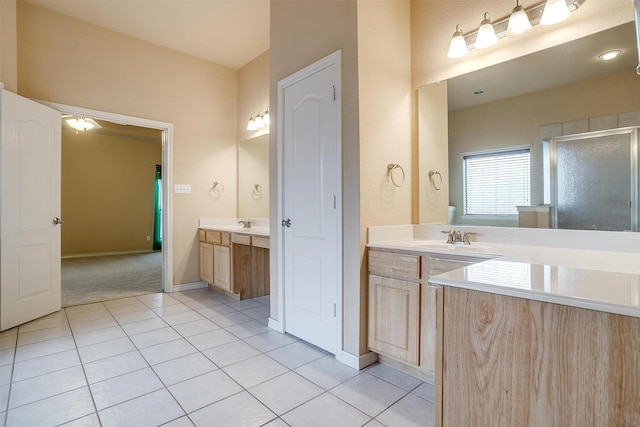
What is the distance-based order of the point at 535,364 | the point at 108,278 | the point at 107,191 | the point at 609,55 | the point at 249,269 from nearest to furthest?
the point at 535,364, the point at 609,55, the point at 249,269, the point at 108,278, the point at 107,191

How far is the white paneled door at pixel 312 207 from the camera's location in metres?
2.20

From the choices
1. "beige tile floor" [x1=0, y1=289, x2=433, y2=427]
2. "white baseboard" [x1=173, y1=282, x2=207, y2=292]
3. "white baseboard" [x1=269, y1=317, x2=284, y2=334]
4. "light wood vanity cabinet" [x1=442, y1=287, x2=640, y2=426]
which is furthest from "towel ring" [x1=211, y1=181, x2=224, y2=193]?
"light wood vanity cabinet" [x1=442, y1=287, x2=640, y2=426]

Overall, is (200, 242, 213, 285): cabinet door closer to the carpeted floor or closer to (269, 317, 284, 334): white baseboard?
the carpeted floor

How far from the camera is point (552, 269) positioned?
1128 millimetres

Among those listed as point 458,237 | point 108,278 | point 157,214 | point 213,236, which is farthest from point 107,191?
point 458,237

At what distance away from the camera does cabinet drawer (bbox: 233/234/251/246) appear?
3.25m

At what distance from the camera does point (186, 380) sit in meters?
1.89

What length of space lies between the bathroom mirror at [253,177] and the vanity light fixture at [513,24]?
2411mm

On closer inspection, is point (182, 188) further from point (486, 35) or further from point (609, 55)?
point (609, 55)

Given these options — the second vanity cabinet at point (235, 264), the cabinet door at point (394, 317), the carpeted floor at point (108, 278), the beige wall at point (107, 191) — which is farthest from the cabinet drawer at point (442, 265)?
the beige wall at point (107, 191)

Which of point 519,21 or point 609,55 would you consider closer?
point 609,55

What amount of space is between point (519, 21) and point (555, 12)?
0.56 feet

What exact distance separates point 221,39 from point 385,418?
402 centimetres

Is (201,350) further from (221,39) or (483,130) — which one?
(221,39)
